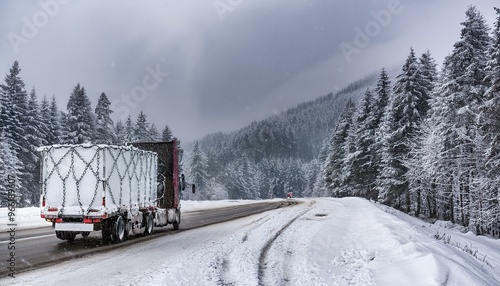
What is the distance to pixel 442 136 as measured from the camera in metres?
28.3

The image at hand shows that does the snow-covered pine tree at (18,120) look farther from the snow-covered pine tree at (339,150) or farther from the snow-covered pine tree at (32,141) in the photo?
the snow-covered pine tree at (339,150)

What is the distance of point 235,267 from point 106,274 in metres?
2.65

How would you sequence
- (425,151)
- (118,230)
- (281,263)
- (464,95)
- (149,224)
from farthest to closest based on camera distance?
1. (425,151)
2. (464,95)
3. (149,224)
4. (118,230)
5. (281,263)

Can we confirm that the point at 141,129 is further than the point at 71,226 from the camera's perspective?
Yes

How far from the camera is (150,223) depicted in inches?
612

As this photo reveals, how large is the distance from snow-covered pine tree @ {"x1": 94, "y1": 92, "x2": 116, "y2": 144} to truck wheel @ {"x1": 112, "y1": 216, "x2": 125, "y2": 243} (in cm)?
3990

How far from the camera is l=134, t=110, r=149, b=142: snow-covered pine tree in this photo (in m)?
62.8

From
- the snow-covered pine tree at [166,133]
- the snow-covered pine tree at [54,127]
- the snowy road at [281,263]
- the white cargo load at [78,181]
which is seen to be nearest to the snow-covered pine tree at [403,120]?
the snowy road at [281,263]

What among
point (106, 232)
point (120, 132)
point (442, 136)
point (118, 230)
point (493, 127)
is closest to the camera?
point (106, 232)

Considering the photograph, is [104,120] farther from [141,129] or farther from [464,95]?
[464,95]

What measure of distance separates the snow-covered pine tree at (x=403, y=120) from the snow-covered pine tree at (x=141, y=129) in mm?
39297

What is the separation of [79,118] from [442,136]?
122 ft

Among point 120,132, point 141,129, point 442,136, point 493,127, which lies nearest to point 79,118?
point 141,129

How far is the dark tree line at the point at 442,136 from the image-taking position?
23422 mm
